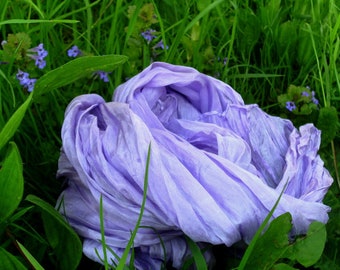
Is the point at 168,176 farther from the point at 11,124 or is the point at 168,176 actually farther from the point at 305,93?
the point at 305,93

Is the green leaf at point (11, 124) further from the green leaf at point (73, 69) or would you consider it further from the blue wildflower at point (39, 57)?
the blue wildflower at point (39, 57)

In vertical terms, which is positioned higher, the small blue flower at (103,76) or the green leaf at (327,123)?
the small blue flower at (103,76)

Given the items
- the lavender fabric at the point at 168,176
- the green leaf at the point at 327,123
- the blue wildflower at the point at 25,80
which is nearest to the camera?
the lavender fabric at the point at 168,176

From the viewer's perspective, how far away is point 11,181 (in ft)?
3.07

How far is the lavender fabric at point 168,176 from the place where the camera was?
1.01 m

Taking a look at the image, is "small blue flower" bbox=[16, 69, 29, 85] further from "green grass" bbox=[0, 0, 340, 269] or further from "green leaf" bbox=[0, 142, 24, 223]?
"green leaf" bbox=[0, 142, 24, 223]

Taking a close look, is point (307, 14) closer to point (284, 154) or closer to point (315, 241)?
point (284, 154)

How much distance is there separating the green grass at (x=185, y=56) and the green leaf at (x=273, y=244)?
15cm

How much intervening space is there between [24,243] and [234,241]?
0.37 metres

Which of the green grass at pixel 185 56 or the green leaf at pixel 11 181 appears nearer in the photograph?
the green leaf at pixel 11 181

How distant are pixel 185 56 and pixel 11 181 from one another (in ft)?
2.16

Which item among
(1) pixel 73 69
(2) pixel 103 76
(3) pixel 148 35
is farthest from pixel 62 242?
(3) pixel 148 35

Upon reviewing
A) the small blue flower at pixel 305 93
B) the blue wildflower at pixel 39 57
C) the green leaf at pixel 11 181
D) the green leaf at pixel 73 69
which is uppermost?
the green leaf at pixel 73 69

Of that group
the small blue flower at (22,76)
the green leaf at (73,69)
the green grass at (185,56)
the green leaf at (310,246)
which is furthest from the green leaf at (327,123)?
the small blue flower at (22,76)
